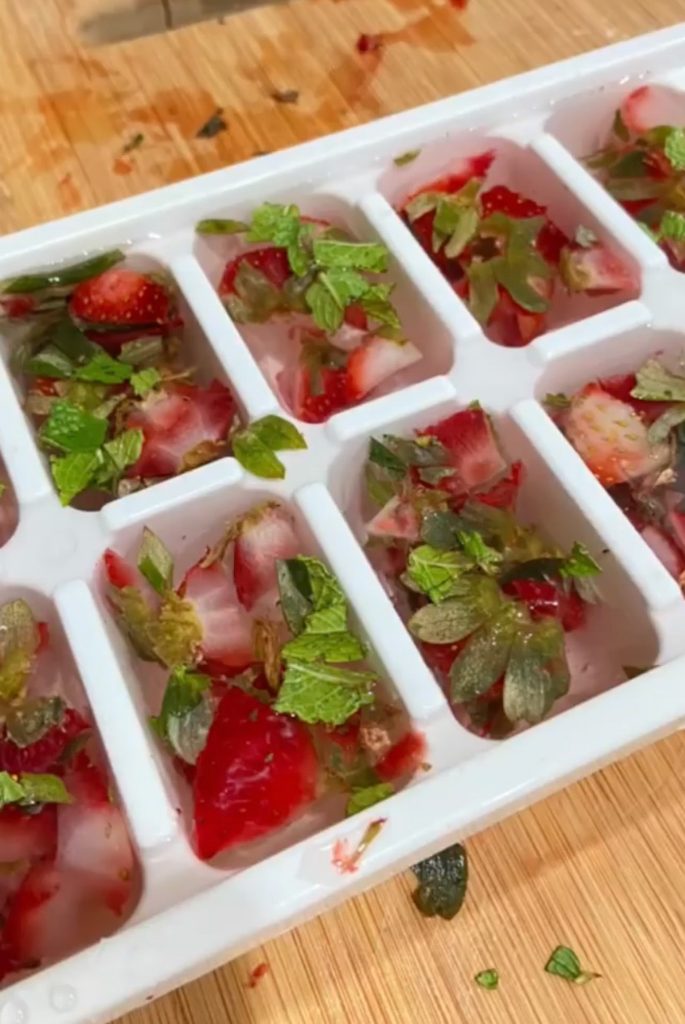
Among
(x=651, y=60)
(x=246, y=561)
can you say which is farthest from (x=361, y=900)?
→ (x=651, y=60)

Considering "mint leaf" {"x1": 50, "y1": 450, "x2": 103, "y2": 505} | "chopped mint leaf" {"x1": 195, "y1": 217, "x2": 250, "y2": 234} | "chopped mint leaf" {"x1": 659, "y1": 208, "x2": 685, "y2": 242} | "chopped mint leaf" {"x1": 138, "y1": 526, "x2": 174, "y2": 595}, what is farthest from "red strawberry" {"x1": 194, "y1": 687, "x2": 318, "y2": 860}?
"chopped mint leaf" {"x1": 659, "y1": 208, "x2": 685, "y2": 242}

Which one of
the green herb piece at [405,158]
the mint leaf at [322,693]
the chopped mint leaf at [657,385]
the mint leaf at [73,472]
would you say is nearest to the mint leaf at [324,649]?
the mint leaf at [322,693]

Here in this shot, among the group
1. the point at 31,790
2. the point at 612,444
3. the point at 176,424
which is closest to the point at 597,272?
the point at 612,444

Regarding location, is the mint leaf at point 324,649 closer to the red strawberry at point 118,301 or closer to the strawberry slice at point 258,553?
the strawberry slice at point 258,553

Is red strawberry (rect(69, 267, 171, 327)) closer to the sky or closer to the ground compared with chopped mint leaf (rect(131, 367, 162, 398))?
closer to the sky

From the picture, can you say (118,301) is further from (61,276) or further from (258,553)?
(258,553)

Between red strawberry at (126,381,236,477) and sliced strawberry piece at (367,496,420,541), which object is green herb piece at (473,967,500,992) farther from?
red strawberry at (126,381,236,477)
